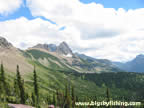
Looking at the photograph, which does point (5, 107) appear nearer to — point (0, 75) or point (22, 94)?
point (22, 94)

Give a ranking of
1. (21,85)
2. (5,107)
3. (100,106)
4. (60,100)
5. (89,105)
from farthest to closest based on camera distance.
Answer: (100,106)
(89,105)
(60,100)
(21,85)
(5,107)

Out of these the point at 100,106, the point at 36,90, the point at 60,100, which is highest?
the point at 36,90

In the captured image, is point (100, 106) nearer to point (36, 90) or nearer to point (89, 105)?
point (89, 105)

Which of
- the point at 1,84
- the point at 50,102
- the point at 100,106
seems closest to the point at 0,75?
the point at 1,84

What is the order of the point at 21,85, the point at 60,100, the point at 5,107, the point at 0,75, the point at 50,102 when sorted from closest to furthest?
1. the point at 5,107
2. the point at 21,85
3. the point at 0,75
4. the point at 60,100
5. the point at 50,102

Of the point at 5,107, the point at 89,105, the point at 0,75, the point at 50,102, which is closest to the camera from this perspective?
the point at 5,107

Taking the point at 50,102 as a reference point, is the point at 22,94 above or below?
above

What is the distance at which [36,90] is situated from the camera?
10212cm

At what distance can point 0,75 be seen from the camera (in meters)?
97.8

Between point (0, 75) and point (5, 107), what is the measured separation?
47.9 metres

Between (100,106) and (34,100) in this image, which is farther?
(100,106)

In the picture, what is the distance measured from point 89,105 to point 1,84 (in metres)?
76.3

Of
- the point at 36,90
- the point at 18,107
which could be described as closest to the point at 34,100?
the point at 36,90

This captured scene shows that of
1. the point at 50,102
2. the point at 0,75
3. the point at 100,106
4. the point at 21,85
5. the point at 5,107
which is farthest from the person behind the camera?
the point at 100,106
